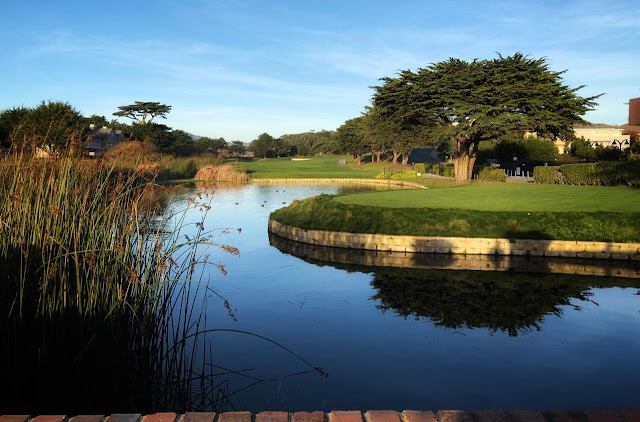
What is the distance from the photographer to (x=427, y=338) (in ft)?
27.9

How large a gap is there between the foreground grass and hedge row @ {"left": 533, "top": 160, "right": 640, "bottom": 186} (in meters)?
12.0

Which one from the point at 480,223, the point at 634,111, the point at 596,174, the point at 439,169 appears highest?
the point at 634,111

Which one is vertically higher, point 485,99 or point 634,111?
point 634,111

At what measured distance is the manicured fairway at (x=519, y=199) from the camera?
18562 millimetres

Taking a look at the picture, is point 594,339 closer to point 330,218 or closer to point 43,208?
point 43,208

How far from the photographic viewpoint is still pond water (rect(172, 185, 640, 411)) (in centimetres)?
642

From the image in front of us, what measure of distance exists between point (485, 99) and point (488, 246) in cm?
2122

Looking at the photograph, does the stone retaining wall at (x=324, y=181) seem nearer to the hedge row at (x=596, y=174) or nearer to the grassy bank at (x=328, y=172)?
the grassy bank at (x=328, y=172)

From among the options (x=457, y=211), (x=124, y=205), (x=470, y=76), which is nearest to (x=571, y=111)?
(x=470, y=76)

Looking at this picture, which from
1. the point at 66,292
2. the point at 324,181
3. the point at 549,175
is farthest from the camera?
the point at 324,181

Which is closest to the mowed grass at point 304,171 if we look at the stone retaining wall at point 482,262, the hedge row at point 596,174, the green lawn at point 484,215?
the hedge row at point 596,174

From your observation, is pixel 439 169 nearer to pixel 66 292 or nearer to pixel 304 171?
pixel 304 171

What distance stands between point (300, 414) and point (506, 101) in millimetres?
33200

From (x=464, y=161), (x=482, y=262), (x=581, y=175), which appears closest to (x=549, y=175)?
(x=581, y=175)
